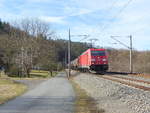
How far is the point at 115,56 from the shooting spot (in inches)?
3696

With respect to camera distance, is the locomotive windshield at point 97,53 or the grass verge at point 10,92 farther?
the locomotive windshield at point 97,53

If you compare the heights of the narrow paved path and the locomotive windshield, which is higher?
the locomotive windshield

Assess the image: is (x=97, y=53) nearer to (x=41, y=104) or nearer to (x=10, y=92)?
(x=10, y=92)

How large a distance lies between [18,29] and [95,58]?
23323 millimetres

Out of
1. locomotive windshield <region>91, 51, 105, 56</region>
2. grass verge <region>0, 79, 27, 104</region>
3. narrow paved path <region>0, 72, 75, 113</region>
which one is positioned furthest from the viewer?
locomotive windshield <region>91, 51, 105, 56</region>

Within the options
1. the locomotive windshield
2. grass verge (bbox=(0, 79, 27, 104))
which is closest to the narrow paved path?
grass verge (bbox=(0, 79, 27, 104))

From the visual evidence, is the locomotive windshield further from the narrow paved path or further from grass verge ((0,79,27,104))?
the narrow paved path

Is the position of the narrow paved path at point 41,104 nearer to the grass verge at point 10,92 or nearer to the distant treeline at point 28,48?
the grass verge at point 10,92

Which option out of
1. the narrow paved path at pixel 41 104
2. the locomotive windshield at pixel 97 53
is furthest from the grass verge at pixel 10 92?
the locomotive windshield at pixel 97 53

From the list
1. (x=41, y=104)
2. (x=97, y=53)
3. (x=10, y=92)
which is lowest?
(x=10, y=92)

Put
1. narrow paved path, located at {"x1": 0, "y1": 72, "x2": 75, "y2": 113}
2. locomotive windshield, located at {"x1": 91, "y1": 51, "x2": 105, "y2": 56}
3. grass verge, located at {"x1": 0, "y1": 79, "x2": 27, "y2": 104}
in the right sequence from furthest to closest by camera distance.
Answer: locomotive windshield, located at {"x1": 91, "y1": 51, "x2": 105, "y2": 56}
grass verge, located at {"x1": 0, "y1": 79, "x2": 27, "y2": 104}
narrow paved path, located at {"x1": 0, "y1": 72, "x2": 75, "y2": 113}

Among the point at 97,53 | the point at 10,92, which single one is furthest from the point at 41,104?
the point at 97,53

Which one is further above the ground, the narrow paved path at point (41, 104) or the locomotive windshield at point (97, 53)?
the locomotive windshield at point (97, 53)

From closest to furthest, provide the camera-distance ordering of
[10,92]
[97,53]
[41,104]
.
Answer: [41,104] < [10,92] < [97,53]
